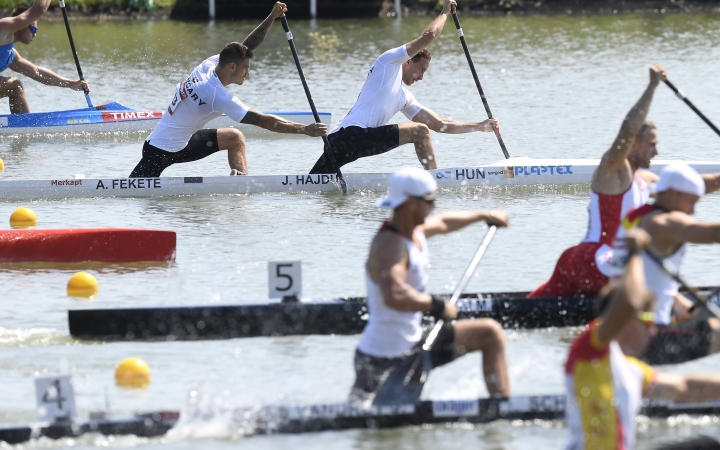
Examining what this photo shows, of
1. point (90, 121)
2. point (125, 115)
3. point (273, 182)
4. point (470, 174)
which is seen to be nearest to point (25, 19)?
point (90, 121)

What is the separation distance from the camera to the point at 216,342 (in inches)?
287

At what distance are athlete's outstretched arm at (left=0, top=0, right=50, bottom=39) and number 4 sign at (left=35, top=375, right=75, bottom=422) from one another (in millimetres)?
9451

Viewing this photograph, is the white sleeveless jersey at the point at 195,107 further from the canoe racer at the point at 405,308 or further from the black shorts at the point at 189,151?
the canoe racer at the point at 405,308

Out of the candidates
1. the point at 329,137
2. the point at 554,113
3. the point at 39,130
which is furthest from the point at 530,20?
the point at 329,137

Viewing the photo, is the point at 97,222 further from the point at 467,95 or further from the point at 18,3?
the point at 18,3

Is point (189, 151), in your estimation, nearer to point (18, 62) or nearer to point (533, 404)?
point (18, 62)

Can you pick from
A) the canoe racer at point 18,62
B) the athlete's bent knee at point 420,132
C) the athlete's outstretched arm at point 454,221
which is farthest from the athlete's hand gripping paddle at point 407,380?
the canoe racer at point 18,62

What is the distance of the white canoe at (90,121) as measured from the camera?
15.4 m

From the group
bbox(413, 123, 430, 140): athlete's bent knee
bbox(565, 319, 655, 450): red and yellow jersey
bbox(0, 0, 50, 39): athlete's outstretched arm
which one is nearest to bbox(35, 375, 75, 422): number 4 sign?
bbox(565, 319, 655, 450): red and yellow jersey

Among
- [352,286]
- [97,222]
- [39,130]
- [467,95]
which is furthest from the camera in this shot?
[467,95]

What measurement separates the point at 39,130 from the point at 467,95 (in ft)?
22.1

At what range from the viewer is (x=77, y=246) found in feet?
30.6

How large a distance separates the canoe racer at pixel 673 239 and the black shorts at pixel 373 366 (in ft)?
3.19

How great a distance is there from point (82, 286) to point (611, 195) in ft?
12.7
